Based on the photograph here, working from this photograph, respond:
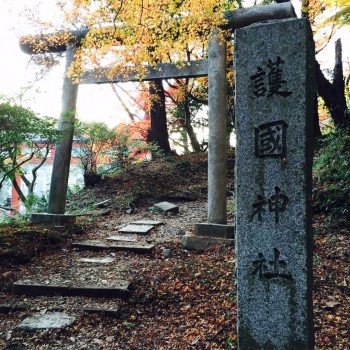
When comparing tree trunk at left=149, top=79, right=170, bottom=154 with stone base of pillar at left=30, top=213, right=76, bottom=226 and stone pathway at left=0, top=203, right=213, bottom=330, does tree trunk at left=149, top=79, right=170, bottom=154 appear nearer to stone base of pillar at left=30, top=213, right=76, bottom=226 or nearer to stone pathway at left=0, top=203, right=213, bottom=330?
stone pathway at left=0, top=203, right=213, bottom=330

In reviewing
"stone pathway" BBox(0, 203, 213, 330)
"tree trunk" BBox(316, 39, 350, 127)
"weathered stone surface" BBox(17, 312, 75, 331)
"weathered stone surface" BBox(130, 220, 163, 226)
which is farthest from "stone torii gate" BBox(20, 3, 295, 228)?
"tree trunk" BBox(316, 39, 350, 127)

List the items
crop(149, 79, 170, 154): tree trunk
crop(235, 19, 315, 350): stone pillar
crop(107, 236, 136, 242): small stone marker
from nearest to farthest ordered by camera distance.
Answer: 1. crop(235, 19, 315, 350): stone pillar
2. crop(107, 236, 136, 242): small stone marker
3. crop(149, 79, 170, 154): tree trunk

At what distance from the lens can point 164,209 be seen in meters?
9.20

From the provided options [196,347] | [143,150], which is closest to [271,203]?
[196,347]

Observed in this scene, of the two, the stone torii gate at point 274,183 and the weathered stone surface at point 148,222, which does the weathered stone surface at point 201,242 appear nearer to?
the weathered stone surface at point 148,222

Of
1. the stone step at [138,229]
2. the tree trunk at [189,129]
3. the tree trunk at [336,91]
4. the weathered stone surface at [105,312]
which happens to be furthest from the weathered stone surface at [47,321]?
the tree trunk at [189,129]

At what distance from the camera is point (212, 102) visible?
20.3 ft

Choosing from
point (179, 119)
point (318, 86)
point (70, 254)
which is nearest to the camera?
point (70, 254)

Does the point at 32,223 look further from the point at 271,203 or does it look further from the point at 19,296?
the point at 271,203

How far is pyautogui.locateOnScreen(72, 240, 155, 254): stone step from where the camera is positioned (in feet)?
19.8

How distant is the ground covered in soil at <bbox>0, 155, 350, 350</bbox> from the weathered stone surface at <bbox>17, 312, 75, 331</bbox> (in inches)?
3.2

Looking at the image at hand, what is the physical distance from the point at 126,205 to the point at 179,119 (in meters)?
8.86

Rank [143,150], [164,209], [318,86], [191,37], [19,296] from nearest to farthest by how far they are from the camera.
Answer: [19,296] < [191,37] < [164,209] < [318,86] < [143,150]

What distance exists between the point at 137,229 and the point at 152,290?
3009 millimetres
